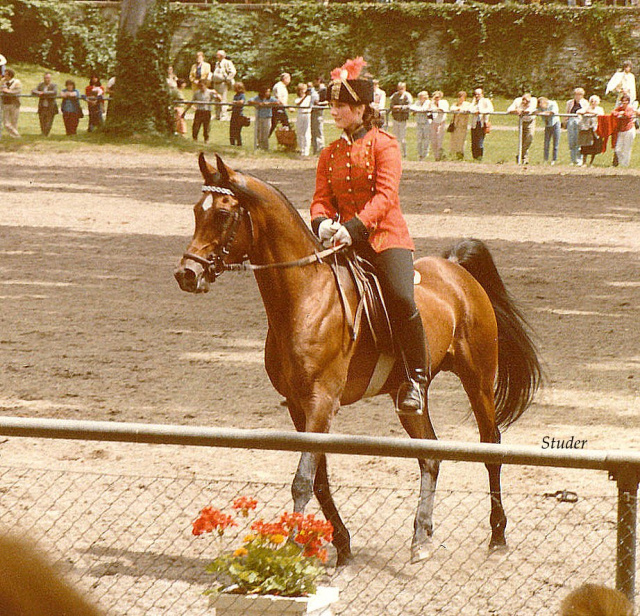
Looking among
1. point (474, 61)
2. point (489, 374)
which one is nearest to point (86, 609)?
point (489, 374)

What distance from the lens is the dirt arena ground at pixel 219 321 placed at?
8.72 m

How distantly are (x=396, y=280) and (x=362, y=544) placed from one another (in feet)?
5.01

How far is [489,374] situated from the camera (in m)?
7.82

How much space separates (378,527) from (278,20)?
47.8 meters

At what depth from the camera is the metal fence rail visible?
245 inches

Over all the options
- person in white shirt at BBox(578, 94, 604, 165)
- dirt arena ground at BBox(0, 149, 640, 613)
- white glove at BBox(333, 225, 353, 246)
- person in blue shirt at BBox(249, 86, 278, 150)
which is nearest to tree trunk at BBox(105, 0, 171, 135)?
person in blue shirt at BBox(249, 86, 278, 150)

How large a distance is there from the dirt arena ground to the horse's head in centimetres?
196

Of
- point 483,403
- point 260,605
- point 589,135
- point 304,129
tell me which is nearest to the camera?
point 260,605

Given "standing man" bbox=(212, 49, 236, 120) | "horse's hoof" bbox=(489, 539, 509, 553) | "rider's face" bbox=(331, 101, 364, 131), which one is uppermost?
"rider's face" bbox=(331, 101, 364, 131)

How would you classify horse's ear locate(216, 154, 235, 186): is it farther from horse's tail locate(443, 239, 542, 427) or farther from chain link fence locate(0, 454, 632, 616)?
horse's tail locate(443, 239, 542, 427)

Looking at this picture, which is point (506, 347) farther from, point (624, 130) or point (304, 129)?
point (304, 129)

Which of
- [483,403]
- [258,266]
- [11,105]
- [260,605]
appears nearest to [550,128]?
[11,105]

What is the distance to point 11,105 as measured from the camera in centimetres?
3222

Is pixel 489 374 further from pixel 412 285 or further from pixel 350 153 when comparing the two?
pixel 350 153
